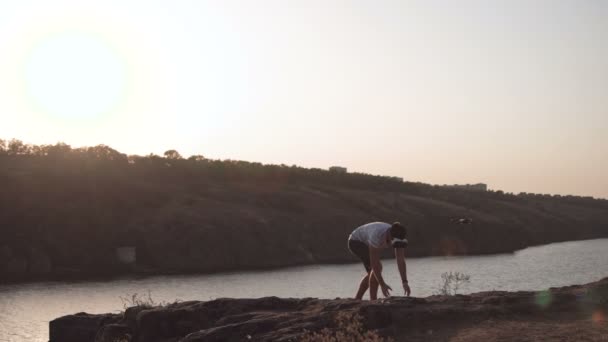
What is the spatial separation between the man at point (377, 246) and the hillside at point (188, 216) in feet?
153

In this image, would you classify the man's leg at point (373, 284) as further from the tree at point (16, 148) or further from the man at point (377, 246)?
the tree at point (16, 148)

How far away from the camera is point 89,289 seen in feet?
159

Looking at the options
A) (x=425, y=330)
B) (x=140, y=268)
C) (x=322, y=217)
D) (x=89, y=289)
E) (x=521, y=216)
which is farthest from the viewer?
(x=521, y=216)

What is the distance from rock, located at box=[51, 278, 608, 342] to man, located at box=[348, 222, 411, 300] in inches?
41.8

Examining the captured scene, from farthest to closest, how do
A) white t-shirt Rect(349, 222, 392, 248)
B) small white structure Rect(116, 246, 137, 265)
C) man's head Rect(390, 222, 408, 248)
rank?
small white structure Rect(116, 246, 137, 265) < white t-shirt Rect(349, 222, 392, 248) < man's head Rect(390, 222, 408, 248)

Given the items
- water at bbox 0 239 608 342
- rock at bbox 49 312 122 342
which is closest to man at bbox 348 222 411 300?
rock at bbox 49 312 122 342

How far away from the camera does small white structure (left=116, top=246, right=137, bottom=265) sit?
2475 inches

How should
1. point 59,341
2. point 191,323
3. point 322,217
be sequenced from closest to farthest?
point 191,323 → point 59,341 → point 322,217

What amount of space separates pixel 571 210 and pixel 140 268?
111177 millimetres

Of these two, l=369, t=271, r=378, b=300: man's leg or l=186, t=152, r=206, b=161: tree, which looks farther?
l=186, t=152, r=206, b=161: tree

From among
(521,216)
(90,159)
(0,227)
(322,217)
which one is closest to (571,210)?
(521,216)

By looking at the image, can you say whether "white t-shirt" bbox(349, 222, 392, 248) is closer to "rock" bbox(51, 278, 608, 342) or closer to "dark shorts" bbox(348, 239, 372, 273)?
"dark shorts" bbox(348, 239, 372, 273)

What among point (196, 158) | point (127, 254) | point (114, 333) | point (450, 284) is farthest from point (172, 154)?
point (114, 333)

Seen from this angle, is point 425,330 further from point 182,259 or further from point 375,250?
point 182,259
